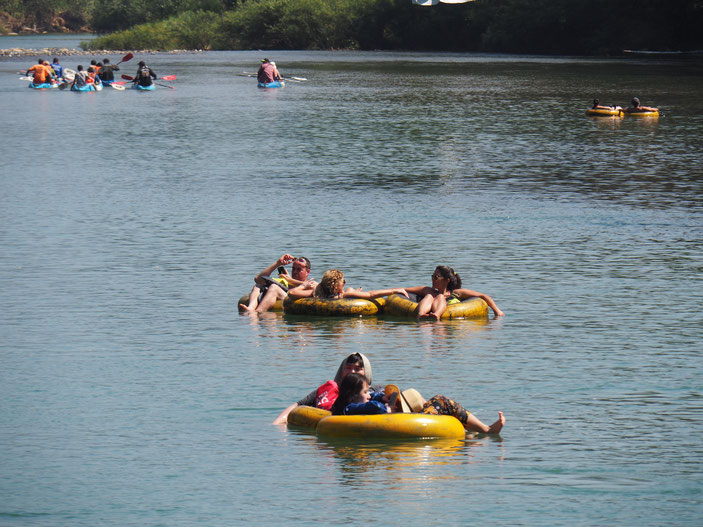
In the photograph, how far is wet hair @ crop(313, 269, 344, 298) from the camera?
17641mm

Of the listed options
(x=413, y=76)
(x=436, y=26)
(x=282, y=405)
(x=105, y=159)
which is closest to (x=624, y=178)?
(x=105, y=159)

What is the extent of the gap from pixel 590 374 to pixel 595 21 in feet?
298

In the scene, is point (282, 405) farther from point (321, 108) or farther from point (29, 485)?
point (321, 108)

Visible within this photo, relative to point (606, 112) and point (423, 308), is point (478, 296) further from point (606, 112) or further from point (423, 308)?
point (606, 112)

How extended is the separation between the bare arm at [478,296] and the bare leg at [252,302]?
3009 mm

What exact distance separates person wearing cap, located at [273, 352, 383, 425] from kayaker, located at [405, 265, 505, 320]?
470 cm

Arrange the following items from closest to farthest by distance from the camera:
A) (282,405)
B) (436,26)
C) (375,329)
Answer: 1. (282,405)
2. (375,329)
3. (436,26)

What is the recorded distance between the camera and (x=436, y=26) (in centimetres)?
11919

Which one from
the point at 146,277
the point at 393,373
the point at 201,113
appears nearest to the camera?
the point at 393,373

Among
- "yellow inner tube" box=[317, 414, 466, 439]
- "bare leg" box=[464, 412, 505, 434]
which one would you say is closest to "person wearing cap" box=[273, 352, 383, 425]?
"yellow inner tube" box=[317, 414, 466, 439]

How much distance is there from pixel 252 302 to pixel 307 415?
5.79 m

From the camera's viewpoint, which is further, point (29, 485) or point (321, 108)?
point (321, 108)

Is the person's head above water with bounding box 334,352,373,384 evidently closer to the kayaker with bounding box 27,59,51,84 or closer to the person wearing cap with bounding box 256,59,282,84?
the person wearing cap with bounding box 256,59,282,84

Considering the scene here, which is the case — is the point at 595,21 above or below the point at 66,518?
above
